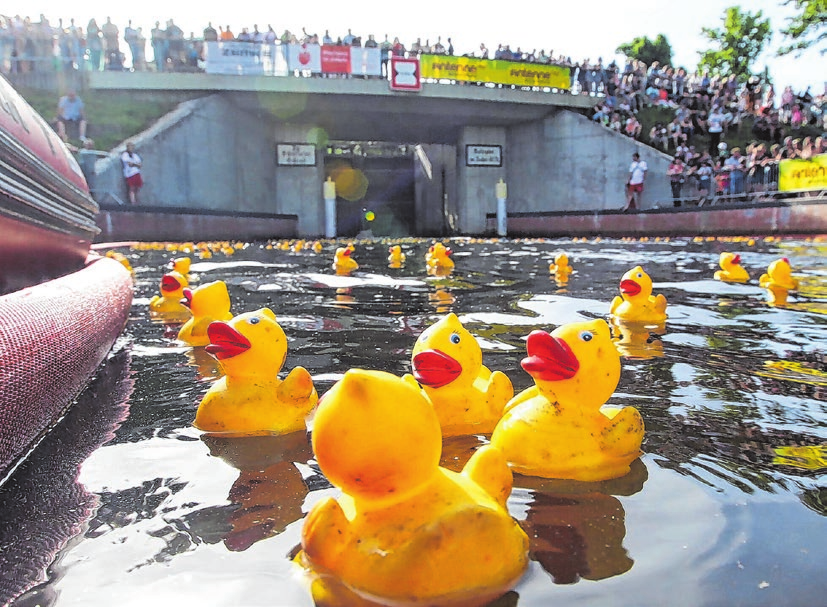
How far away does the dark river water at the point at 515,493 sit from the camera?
1.72 meters

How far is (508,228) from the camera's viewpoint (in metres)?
29.0

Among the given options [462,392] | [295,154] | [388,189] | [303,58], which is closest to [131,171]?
[303,58]

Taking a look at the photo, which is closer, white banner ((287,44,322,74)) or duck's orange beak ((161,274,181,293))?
duck's orange beak ((161,274,181,293))

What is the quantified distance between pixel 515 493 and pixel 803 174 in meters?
17.2

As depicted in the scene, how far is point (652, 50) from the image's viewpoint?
56.1m

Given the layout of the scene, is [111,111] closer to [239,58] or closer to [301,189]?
[239,58]

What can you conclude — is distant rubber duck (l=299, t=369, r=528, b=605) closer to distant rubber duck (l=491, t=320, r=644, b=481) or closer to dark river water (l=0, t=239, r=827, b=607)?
dark river water (l=0, t=239, r=827, b=607)

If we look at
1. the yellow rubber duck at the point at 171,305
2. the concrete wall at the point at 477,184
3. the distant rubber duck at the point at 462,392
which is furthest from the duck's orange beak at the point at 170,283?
the concrete wall at the point at 477,184

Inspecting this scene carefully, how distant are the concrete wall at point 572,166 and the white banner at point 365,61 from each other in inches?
344

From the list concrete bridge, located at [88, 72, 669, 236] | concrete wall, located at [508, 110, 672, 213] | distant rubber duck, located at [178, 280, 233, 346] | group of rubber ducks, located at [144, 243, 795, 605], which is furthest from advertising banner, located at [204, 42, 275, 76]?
group of rubber ducks, located at [144, 243, 795, 605]

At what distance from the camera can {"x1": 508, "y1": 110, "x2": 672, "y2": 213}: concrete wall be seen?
26047mm

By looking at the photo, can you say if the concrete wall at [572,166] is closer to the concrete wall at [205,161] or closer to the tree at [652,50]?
the concrete wall at [205,161]

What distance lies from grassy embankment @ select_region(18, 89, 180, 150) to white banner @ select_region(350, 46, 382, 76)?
20.2 ft

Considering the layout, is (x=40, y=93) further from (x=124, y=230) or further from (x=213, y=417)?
(x=213, y=417)
